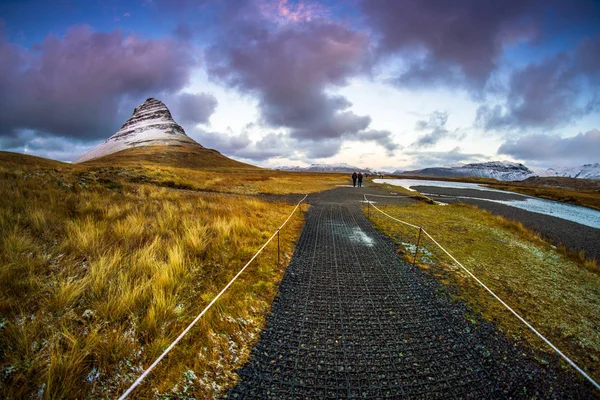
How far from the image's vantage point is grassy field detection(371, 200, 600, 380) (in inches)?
157

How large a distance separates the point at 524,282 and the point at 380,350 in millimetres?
5272

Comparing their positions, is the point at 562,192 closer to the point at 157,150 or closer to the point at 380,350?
the point at 380,350

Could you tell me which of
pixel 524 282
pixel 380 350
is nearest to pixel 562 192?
pixel 524 282

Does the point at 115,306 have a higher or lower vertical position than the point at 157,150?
lower

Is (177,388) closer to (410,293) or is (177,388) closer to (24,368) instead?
(24,368)

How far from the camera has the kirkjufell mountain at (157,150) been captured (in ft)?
368

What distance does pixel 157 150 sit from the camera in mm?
127438

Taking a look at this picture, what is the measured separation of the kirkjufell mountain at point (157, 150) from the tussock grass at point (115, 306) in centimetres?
10588

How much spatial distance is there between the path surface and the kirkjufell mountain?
110 m

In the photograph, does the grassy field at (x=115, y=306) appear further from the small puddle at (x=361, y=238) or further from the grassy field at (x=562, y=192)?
the grassy field at (x=562, y=192)

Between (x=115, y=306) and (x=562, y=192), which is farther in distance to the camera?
(x=562, y=192)

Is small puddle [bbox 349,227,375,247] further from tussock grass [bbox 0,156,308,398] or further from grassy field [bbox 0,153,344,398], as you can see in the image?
tussock grass [bbox 0,156,308,398]

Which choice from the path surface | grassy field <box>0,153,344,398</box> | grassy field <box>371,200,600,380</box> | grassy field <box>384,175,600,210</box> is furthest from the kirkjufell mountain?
grassy field <box>384,175,600,210</box>

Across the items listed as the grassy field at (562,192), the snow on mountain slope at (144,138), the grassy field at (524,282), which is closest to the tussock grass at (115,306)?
the grassy field at (524,282)
